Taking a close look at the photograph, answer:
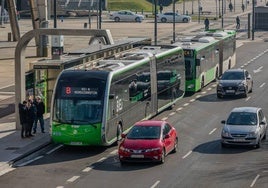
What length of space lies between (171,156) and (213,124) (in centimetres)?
719

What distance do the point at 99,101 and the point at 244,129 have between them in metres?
5.22

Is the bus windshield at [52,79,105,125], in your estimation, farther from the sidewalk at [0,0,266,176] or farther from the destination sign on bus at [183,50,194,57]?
the destination sign on bus at [183,50,194,57]

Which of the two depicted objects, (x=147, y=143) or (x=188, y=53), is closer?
(x=147, y=143)

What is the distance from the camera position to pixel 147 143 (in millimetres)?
27047

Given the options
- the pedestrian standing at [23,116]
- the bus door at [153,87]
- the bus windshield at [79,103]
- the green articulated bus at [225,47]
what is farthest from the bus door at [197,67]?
the bus windshield at [79,103]

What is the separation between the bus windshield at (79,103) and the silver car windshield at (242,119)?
487 cm

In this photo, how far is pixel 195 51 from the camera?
44.9 metres

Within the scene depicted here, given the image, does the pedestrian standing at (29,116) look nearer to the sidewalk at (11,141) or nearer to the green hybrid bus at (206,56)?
the sidewalk at (11,141)

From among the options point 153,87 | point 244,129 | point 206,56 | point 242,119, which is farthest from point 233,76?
point 244,129

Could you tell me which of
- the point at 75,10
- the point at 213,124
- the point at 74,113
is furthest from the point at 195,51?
the point at 75,10

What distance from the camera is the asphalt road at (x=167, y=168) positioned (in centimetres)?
2453

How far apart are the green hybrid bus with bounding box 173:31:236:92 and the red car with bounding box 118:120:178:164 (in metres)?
16.6

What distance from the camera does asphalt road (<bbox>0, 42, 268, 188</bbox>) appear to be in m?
24.5

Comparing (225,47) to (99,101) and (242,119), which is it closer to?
(242,119)
